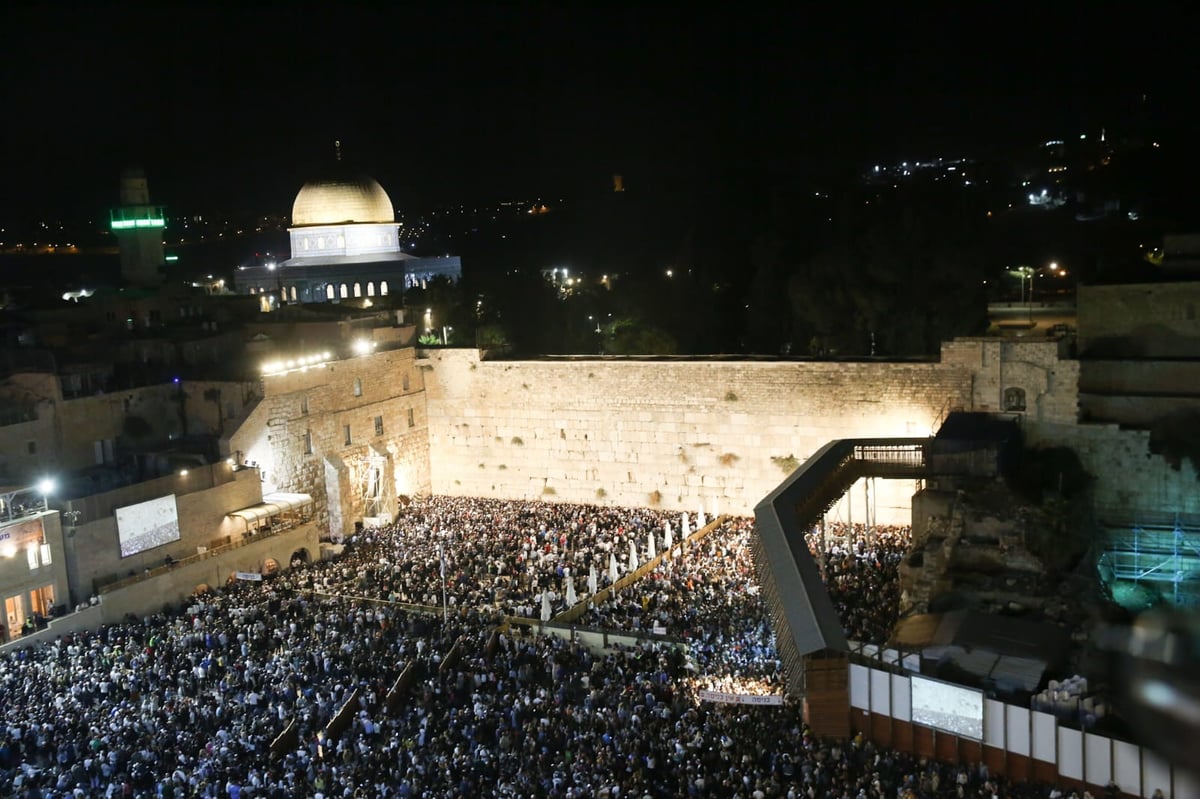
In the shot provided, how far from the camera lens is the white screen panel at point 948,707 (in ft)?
40.3

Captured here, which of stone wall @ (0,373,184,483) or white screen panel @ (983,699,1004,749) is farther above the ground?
stone wall @ (0,373,184,483)

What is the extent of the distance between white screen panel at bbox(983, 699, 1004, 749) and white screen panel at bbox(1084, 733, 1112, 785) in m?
0.92

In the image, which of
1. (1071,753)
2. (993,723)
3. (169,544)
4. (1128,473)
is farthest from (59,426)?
(1128,473)

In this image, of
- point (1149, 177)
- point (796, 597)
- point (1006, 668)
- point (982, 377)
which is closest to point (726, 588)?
point (796, 597)

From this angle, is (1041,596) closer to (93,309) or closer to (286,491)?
(286,491)

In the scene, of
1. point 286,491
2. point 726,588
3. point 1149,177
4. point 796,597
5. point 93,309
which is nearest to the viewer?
point 796,597

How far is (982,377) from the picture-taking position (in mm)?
23516

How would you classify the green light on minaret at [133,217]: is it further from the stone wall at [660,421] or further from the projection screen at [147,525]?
the projection screen at [147,525]

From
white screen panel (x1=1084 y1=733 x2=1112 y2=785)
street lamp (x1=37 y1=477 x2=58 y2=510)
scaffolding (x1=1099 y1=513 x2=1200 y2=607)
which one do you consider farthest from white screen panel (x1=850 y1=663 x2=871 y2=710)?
street lamp (x1=37 y1=477 x2=58 y2=510)

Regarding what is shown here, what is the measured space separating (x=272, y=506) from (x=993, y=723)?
17125 mm

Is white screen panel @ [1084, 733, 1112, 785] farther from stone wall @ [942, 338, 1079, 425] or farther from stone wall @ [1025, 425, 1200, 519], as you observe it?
stone wall @ [942, 338, 1079, 425]

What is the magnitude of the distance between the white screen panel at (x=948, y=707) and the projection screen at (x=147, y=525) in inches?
616

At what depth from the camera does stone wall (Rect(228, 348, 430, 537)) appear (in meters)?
25.2

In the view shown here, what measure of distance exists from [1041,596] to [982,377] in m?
8.12
